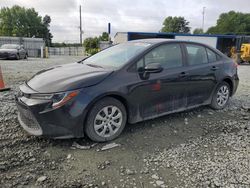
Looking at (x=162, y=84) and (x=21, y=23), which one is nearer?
(x=162, y=84)

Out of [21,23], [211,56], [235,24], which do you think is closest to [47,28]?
[21,23]

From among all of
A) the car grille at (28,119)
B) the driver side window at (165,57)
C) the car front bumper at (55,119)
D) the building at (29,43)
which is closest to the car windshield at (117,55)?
the driver side window at (165,57)

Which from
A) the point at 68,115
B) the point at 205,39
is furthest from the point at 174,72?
the point at 205,39

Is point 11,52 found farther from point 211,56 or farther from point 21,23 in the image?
point 21,23

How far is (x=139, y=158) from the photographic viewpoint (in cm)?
322

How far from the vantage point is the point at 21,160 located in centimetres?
306

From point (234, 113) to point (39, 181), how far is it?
166 inches

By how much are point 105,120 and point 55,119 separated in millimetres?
740

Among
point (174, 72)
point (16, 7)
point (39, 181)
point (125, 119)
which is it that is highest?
point (16, 7)

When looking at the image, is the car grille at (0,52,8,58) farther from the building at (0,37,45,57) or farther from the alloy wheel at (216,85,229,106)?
the alloy wheel at (216,85,229,106)

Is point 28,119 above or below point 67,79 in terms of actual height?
below

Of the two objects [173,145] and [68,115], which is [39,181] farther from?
[173,145]

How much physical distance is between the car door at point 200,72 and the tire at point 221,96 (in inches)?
8.9

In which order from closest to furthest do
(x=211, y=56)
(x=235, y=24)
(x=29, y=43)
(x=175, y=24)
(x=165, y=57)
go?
(x=165, y=57) → (x=211, y=56) → (x=29, y=43) → (x=235, y=24) → (x=175, y=24)
